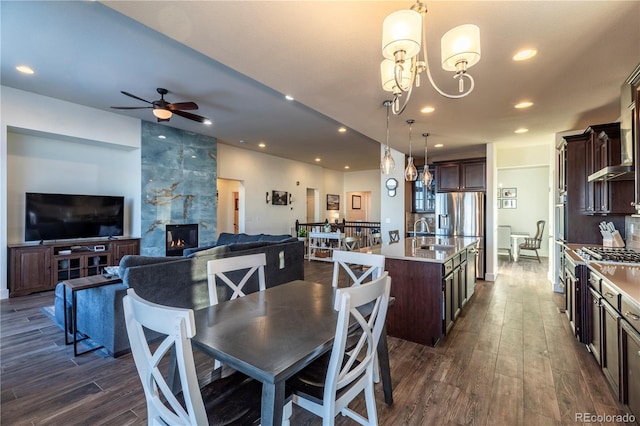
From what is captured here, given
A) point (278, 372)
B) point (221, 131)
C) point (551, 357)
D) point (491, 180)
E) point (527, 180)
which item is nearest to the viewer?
point (278, 372)

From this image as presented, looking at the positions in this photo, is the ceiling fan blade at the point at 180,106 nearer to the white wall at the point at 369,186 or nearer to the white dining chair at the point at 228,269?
the white dining chair at the point at 228,269

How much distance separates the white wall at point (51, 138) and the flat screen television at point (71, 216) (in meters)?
0.29

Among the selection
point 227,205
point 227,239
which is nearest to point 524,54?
point 227,239

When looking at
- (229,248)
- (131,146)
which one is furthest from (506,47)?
(131,146)

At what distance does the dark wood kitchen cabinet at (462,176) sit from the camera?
223 inches

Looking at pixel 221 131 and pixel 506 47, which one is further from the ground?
pixel 221 131

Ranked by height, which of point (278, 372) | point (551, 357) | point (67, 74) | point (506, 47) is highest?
point (67, 74)

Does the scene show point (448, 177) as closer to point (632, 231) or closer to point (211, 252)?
point (632, 231)

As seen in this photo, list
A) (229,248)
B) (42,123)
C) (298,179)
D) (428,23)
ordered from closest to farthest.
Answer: (428,23)
(229,248)
(42,123)
(298,179)

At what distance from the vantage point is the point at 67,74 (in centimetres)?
378

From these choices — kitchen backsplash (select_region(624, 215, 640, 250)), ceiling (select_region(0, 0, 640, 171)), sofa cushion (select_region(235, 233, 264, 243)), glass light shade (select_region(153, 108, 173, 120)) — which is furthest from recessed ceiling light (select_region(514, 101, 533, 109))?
glass light shade (select_region(153, 108, 173, 120))

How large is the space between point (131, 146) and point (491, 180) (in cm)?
713

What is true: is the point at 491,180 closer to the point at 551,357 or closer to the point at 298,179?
the point at 551,357

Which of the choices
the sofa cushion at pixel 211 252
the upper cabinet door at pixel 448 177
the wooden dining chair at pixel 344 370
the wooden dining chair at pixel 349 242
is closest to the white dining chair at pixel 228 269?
the wooden dining chair at pixel 344 370
